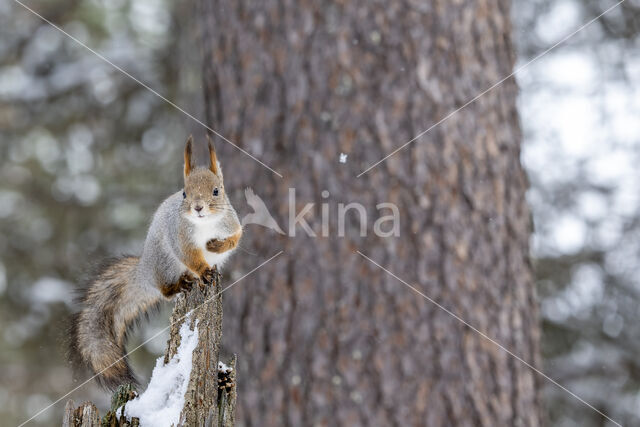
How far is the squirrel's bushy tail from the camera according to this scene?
1.96 meters

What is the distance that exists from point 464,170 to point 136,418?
1202 mm

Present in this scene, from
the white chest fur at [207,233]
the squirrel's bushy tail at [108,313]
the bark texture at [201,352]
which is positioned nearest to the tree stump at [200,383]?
the bark texture at [201,352]

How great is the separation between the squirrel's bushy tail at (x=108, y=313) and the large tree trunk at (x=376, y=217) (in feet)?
0.97

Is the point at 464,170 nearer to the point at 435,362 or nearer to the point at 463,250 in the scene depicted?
the point at 463,250

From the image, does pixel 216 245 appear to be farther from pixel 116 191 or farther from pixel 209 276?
pixel 116 191

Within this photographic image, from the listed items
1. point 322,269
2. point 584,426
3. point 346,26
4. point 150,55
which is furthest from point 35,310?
point 584,426

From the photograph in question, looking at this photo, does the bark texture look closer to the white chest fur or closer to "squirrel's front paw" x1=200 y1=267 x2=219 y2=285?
"squirrel's front paw" x1=200 y1=267 x2=219 y2=285

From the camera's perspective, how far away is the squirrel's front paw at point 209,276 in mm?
1650

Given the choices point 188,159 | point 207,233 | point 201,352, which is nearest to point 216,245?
point 207,233

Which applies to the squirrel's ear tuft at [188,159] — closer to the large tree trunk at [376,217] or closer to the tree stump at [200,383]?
the tree stump at [200,383]

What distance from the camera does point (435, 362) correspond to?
77.0 inches

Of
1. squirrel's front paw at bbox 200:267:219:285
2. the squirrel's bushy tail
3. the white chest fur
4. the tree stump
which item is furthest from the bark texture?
the squirrel's bushy tail

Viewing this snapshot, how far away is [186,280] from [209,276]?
16 cm

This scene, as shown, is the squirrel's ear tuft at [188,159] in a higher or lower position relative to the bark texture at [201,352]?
higher
